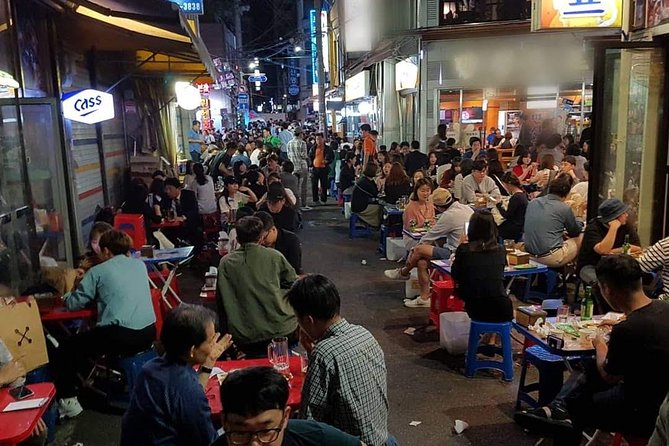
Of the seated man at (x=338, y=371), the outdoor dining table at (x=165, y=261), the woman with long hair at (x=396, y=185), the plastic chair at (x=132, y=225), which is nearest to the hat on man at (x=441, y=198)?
the woman with long hair at (x=396, y=185)

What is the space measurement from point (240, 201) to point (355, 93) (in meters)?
16.8

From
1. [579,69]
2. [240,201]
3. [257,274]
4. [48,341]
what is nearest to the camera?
[257,274]

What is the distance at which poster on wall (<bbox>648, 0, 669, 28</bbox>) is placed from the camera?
7.20 metres

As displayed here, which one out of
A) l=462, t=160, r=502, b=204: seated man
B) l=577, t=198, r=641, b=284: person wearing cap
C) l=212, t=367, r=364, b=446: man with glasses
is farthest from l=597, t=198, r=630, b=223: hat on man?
l=212, t=367, r=364, b=446: man with glasses

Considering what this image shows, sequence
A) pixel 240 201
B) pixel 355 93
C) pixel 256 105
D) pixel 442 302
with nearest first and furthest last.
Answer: pixel 442 302 → pixel 240 201 → pixel 355 93 → pixel 256 105

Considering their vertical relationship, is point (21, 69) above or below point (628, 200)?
above

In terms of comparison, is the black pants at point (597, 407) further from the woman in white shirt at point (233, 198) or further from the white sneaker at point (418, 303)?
the woman in white shirt at point (233, 198)

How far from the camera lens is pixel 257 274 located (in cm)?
518

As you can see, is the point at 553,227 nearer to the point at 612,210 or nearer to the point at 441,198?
the point at 612,210

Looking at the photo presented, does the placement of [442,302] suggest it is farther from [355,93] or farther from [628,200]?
[355,93]

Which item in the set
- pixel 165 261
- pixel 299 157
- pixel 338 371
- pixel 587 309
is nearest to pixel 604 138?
pixel 587 309

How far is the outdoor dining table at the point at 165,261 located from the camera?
7.64 metres

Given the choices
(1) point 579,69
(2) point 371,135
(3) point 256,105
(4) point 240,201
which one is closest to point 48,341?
(4) point 240,201

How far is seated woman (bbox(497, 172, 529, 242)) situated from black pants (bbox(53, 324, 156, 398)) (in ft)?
19.1
